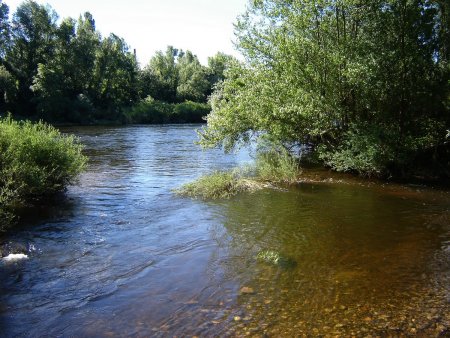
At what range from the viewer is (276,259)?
28.8 ft

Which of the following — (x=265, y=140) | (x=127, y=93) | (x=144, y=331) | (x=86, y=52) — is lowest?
(x=144, y=331)

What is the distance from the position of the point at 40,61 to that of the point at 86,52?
25.3 feet

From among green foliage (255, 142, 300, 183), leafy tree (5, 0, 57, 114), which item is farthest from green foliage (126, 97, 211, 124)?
green foliage (255, 142, 300, 183)

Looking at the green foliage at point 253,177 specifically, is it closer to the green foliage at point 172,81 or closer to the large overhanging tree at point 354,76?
the large overhanging tree at point 354,76

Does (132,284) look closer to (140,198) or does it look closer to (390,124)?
(140,198)

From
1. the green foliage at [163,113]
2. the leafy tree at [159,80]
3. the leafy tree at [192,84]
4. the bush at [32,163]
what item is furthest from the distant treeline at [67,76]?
the bush at [32,163]

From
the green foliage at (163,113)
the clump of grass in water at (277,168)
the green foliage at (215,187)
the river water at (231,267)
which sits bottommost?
the river water at (231,267)

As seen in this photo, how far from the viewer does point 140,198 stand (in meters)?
15.0

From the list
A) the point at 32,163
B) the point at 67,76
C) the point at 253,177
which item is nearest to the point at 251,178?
the point at 253,177

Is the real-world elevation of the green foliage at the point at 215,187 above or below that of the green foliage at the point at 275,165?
below

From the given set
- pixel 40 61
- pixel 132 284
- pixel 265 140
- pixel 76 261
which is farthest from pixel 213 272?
pixel 40 61

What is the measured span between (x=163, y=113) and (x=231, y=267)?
209 feet

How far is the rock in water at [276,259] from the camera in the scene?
8.62 meters

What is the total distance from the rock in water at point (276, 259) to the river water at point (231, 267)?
12 centimetres
